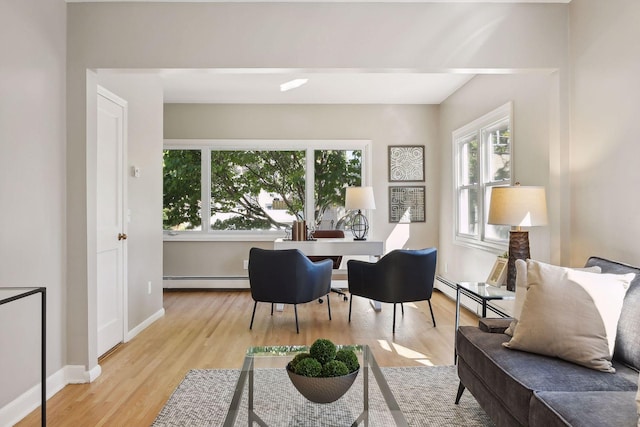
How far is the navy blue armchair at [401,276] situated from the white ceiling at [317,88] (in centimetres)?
202

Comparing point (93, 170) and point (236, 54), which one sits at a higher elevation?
point (236, 54)

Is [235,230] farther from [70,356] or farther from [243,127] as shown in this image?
[70,356]

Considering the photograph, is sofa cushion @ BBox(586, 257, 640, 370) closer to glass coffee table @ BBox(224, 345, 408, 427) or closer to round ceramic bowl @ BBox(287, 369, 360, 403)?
glass coffee table @ BBox(224, 345, 408, 427)

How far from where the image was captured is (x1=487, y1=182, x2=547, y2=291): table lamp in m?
2.84

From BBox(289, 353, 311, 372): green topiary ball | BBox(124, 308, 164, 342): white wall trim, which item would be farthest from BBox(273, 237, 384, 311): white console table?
BBox(289, 353, 311, 372): green topiary ball

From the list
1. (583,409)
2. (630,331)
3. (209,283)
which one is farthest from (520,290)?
(209,283)

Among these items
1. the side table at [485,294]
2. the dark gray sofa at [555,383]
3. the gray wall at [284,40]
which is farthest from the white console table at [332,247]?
the dark gray sofa at [555,383]

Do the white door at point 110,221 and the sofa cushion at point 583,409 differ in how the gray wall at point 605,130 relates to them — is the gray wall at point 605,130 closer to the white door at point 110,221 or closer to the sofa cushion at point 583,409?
the sofa cushion at point 583,409

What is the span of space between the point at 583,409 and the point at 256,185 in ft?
16.9

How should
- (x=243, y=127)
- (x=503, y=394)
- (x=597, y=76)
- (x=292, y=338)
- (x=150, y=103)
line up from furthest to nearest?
1. (x=243, y=127)
2. (x=150, y=103)
3. (x=292, y=338)
4. (x=597, y=76)
5. (x=503, y=394)

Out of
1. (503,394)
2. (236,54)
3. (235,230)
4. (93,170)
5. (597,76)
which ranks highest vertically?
(236,54)

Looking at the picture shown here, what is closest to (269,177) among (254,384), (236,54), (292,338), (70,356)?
(292,338)

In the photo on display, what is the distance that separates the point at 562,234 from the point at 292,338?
226 cm

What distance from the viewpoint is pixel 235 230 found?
20.4ft
